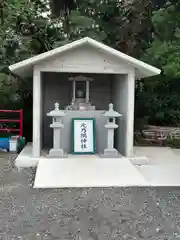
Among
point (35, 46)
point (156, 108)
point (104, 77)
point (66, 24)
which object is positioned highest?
point (66, 24)

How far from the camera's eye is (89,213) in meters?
4.33

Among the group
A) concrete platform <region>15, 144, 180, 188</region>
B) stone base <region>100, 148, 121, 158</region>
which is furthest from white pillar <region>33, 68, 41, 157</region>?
stone base <region>100, 148, 121, 158</region>

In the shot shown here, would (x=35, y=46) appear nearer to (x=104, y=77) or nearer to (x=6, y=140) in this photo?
(x=104, y=77)

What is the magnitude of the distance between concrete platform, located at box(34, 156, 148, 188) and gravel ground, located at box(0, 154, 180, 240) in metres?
0.19

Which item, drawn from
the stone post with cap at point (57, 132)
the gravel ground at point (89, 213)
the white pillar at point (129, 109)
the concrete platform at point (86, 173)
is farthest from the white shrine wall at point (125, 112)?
the gravel ground at point (89, 213)

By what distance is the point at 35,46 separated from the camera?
36.5 ft

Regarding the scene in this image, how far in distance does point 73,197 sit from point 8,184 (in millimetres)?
1290

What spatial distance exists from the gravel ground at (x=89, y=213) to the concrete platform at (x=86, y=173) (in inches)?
7.6

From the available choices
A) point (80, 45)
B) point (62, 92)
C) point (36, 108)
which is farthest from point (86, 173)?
point (62, 92)

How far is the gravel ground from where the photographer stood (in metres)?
3.71

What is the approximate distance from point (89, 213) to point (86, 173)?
178 cm

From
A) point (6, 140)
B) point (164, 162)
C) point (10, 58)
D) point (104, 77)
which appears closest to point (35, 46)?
point (10, 58)

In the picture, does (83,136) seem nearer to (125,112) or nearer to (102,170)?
(125,112)

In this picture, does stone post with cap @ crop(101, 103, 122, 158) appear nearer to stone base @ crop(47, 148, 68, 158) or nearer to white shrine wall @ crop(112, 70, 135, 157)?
white shrine wall @ crop(112, 70, 135, 157)
